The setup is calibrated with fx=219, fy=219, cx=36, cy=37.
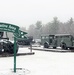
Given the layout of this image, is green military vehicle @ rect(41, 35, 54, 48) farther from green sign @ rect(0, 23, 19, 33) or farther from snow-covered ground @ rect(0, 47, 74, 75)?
green sign @ rect(0, 23, 19, 33)

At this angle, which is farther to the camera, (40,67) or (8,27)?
(40,67)

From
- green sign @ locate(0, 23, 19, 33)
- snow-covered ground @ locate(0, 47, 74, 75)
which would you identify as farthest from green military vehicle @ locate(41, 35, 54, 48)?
green sign @ locate(0, 23, 19, 33)

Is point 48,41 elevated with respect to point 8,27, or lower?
lower

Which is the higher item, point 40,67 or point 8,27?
point 8,27

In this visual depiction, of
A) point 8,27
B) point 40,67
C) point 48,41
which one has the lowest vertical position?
point 40,67

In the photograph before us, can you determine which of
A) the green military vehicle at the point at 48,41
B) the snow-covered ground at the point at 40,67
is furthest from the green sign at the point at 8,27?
the green military vehicle at the point at 48,41

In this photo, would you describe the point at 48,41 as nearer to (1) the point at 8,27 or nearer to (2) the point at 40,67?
(2) the point at 40,67

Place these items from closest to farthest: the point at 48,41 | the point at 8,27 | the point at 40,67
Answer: the point at 8,27, the point at 40,67, the point at 48,41

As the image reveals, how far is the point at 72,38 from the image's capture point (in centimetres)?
2578

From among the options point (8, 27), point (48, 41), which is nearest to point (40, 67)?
point (8, 27)

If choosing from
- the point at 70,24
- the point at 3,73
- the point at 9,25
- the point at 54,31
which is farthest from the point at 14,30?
the point at 70,24

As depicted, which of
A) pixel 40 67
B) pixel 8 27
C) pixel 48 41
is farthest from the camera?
pixel 48 41

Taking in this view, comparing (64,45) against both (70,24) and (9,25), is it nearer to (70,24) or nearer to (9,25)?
(9,25)

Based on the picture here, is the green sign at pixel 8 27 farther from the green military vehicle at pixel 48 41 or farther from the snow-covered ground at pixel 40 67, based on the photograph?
the green military vehicle at pixel 48 41
